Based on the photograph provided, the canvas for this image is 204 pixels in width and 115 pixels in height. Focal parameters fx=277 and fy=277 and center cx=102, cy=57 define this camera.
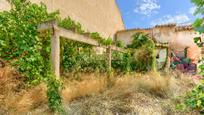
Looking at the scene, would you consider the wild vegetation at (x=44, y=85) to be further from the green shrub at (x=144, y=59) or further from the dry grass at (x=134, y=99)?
the green shrub at (x=144, y=59)

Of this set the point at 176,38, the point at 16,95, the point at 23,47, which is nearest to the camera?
the point at 16,95

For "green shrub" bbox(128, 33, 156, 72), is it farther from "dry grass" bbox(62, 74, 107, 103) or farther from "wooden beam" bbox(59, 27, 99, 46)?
"dry grass" bbox(62, 74, 107, 103)

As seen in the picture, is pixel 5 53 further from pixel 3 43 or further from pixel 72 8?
pixel 72 8

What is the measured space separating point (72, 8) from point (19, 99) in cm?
859

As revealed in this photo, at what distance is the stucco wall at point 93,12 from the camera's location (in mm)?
11836

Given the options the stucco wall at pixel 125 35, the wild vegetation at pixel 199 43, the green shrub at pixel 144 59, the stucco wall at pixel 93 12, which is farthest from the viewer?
the stucco wall at pixel 125 35

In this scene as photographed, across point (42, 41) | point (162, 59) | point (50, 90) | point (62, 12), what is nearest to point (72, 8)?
point (62, 12)

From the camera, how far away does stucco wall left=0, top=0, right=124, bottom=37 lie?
11836 millimetres

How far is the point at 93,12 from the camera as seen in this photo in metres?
16.0

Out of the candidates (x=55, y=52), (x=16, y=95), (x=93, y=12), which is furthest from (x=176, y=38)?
(x=16, y=95)

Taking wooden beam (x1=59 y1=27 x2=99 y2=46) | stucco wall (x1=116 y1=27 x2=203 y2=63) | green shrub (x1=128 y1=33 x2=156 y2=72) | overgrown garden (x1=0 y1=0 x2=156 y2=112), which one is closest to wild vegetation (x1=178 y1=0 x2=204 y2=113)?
overgrown garden (x1=0 y1=0 x2=156 y2=112)

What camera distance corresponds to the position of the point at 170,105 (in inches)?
227

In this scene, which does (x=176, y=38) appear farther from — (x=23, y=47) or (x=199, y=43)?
(x=199, y=43)

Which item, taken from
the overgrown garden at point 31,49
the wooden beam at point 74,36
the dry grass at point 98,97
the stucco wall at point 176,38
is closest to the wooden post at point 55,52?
the overgrown garden at point 31,49
